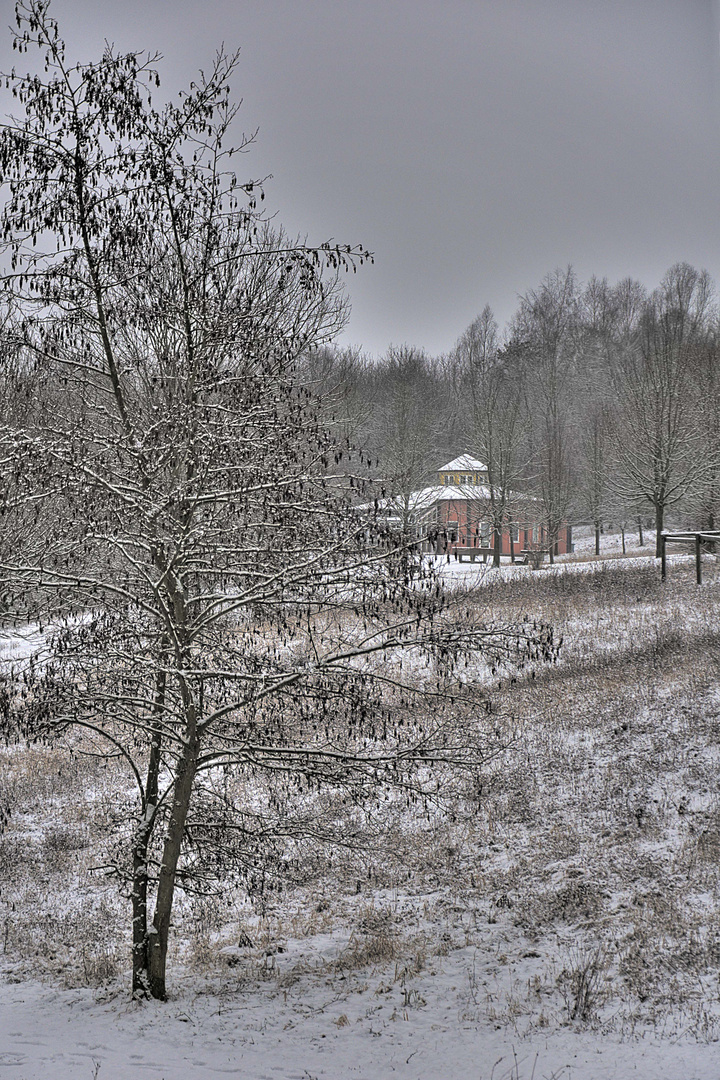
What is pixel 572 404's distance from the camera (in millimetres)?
70938

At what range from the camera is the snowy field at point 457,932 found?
5.88m

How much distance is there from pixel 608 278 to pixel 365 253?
9134 centimetres

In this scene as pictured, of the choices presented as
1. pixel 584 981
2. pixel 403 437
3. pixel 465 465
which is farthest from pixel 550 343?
pixel 584 981

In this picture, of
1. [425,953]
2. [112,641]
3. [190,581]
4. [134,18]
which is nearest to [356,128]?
[134,18]

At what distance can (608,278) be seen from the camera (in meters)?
88.2

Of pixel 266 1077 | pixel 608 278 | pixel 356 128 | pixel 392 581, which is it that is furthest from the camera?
pixel 608 278

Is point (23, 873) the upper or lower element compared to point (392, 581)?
lower

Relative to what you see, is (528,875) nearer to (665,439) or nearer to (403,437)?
(665,439)

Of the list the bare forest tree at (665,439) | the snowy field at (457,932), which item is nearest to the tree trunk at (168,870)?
the snowy field at (457,932)

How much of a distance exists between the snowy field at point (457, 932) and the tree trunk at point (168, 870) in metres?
0.26

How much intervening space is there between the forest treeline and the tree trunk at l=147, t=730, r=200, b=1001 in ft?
10.6

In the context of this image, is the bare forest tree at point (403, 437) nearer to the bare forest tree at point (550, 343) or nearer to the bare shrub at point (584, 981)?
the bare forest tree at point (550, 343)

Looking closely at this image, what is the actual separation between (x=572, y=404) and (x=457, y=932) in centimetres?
6771

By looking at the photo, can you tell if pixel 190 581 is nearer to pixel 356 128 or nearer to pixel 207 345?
pixel 207 345
